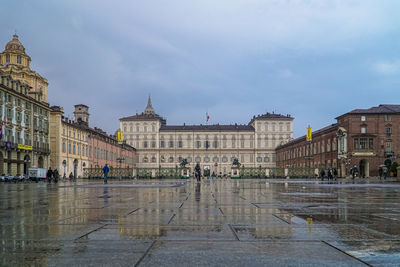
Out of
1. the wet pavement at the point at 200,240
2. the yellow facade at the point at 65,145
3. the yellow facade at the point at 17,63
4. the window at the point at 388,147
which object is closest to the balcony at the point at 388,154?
the window at the point at 388,147

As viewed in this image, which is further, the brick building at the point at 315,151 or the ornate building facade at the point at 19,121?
the brick building at the point at 315,151

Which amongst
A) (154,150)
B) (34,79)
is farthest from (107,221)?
(154,150)

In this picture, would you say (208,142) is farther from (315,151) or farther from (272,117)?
(315,151)

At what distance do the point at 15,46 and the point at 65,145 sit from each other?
2016 cm

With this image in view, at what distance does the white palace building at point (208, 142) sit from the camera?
112 metres

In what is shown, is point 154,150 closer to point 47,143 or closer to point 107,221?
point 47,143

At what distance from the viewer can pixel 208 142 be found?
114 m

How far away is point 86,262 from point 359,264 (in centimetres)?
232

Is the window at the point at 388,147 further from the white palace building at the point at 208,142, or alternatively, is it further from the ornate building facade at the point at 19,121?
the white palace building at the point at 208,142

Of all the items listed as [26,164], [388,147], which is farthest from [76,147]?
[388,147]

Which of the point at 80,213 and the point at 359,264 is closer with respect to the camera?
the point at 359,264

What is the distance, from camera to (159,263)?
3.27 m

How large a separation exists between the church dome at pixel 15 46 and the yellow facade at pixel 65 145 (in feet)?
46.0

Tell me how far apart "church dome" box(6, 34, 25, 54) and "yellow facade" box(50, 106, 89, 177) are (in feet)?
46.0
